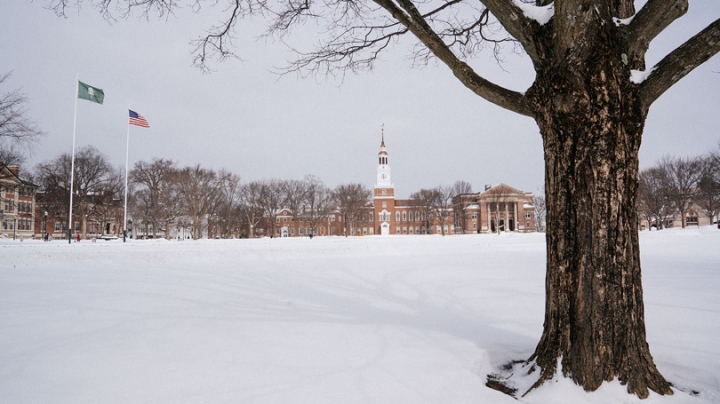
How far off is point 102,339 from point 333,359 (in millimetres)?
3069

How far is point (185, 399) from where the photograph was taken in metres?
3.12

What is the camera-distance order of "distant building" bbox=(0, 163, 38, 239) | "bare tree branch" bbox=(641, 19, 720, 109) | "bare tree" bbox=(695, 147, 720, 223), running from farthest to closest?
"distant building" bbox=(0, 163, 38, 239), "bare tree" bbox=(695, 147, 720, 223), "bare tree branch" bbox=(641, 19, 720, 109)

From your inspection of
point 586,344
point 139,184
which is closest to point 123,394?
point 586,344

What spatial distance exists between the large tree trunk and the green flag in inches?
1347

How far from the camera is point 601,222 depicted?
10.6 feet

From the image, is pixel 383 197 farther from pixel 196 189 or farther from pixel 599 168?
pixel 599 168

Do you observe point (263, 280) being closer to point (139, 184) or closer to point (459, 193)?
point (139, 184)

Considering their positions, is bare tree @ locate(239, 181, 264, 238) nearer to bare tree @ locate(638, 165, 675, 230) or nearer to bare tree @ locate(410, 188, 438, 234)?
bare tree @ locate(410, 188, 438, 234)

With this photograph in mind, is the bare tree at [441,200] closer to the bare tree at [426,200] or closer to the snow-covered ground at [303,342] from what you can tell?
the bare tree at [426,200]

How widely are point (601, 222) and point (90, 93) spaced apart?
1382 inches

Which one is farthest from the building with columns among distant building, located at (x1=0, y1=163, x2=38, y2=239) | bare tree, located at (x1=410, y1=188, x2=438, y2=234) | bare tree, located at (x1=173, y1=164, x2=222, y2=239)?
distant building, located at (x1=0, y1=163, x2=38, y2=239)

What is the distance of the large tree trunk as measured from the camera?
323cm

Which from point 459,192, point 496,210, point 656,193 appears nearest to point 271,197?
point 459,192

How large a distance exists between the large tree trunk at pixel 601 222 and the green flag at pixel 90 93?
34.2 metres
